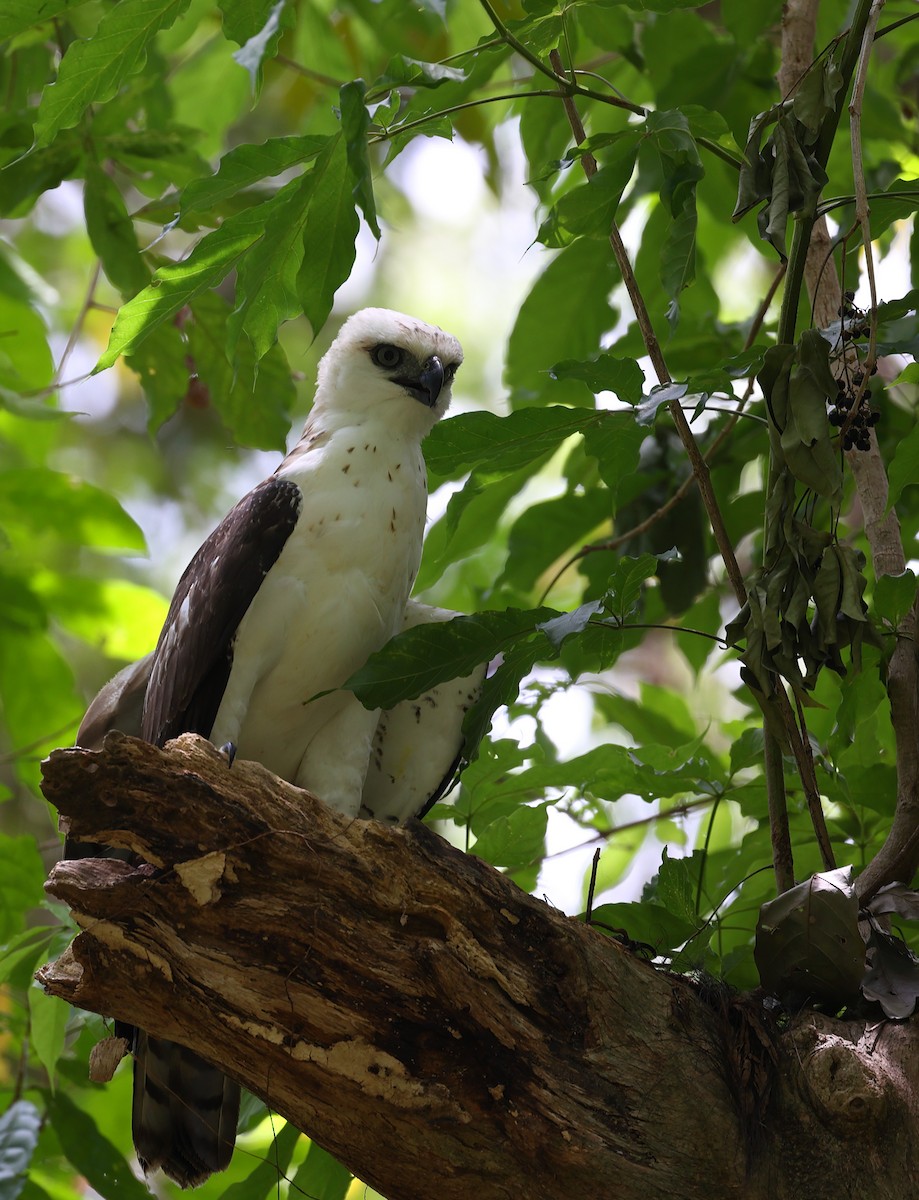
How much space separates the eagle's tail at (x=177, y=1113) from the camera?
128 inches

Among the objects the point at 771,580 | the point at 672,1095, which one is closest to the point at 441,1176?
the point at 672,1095

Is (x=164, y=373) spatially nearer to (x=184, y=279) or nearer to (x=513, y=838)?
(x=184, y=279)

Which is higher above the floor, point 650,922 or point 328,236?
point 328,236

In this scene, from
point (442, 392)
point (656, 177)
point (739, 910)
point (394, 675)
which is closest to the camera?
point (394, 675)

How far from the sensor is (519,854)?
3.28 m

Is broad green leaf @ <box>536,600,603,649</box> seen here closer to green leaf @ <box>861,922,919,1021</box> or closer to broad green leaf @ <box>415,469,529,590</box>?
green leaf @ <box>861,922,919,1021</box>

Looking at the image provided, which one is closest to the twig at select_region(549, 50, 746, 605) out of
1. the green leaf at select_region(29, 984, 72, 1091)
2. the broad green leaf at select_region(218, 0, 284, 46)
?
the broad green leaf at select_region(218, 0, 284, 46)

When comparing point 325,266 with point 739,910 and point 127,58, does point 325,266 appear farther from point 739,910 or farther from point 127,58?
point 739,910

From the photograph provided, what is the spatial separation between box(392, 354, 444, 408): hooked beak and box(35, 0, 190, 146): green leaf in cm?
142

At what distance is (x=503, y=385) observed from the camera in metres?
4.03

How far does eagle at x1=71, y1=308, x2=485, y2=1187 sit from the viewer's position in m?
3.26

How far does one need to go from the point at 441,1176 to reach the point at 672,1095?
46 centimetres

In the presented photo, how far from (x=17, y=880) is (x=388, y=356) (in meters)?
1.93

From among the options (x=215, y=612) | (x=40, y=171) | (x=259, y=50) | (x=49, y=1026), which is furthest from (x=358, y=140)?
(x=49, y=1026)
